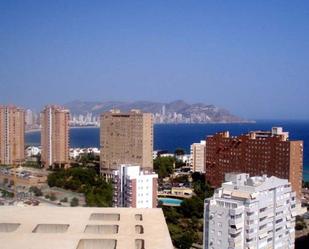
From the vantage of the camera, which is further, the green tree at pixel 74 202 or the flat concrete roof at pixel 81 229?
the green tree at pixel 74 202

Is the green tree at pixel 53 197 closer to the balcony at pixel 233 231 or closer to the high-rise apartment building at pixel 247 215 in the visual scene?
the high-rise apartment building at pixel 247 215

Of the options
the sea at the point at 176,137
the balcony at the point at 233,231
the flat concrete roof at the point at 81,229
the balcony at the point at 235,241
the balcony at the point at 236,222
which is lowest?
the sea at the point at 176,137

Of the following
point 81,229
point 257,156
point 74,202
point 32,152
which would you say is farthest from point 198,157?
point 81,229

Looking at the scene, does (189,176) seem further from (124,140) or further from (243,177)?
(243,177)

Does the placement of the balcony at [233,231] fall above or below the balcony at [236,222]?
below

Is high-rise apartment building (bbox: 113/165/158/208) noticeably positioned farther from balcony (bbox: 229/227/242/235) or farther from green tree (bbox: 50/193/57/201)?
balcony (bbox: 229/227/242/235)

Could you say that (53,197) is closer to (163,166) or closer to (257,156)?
(257,156)

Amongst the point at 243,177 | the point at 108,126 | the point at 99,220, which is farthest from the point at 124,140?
the point at 99,220

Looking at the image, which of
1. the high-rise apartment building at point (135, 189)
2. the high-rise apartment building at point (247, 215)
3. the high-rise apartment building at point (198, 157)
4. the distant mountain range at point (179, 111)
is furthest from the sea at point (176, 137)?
the distant mountain range at point (179, 111)
